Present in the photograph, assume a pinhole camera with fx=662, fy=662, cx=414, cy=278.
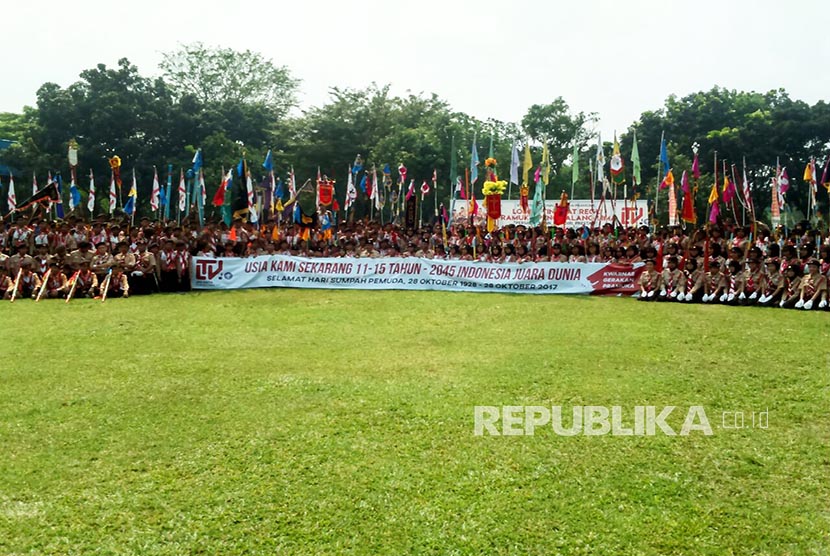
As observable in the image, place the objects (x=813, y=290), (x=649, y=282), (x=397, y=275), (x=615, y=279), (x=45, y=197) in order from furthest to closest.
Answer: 1. (x=45, y=197)
2. (x=397, y=275)
3. (x=615, y=279)
4. (x=649, y=282)
5. (x=813, y=290)

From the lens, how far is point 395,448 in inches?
209

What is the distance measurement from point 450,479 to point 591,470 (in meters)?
1.08

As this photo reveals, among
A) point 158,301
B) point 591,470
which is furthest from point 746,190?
point 591,470

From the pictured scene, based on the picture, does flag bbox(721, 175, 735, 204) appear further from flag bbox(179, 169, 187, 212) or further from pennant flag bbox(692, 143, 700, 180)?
flag bbox(179, 169, 187, 212)

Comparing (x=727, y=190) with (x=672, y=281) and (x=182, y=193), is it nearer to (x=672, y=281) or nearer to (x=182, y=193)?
(x=672, y=281)

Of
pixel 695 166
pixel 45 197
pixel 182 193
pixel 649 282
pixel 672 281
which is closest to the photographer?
pixel 672 281

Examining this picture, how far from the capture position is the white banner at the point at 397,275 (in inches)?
614

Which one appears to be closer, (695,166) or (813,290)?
(813,290)

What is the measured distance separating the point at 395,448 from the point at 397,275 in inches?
439

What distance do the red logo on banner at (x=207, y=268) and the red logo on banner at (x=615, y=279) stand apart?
9.10m

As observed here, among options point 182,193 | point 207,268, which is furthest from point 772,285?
point 182,193

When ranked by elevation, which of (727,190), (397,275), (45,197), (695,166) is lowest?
(397,275)

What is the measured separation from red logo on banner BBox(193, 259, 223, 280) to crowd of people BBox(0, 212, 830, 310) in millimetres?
278

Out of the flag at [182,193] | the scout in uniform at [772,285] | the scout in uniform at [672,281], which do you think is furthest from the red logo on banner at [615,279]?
the flag at [182,193]
